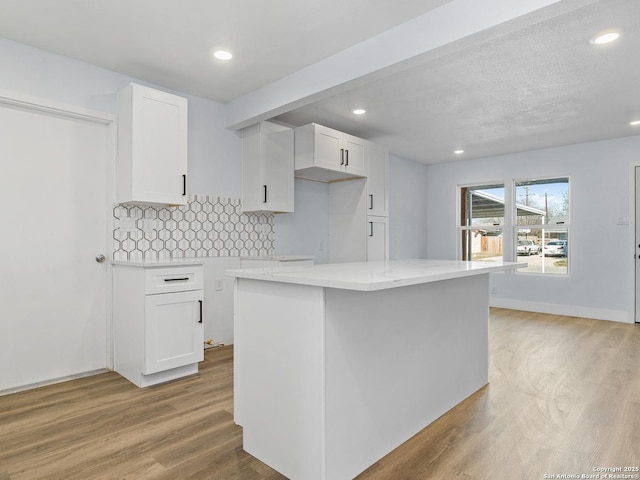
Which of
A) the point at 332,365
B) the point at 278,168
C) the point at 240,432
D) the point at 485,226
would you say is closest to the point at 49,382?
the point at 240,432

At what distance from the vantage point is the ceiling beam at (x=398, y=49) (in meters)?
2.11

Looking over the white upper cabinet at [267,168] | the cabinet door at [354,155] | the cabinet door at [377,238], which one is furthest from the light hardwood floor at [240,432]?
the cabinet door at [354,155]

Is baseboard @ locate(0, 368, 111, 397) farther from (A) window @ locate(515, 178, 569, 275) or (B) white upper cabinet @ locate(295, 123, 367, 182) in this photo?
(A) window @ locate(515, 178, 569, 275)

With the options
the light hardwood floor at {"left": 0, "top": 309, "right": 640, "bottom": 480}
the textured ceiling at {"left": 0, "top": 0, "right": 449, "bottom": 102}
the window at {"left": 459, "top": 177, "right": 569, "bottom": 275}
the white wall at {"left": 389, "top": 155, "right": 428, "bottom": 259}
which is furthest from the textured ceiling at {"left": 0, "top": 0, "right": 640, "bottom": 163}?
the light hardwood floor at {"left": 0, "top": 309, "right": 640, "bottom": 480}

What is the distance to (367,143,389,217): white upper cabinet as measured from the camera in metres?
4.71

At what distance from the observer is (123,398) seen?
2594mm

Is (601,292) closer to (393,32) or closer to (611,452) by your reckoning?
(611,452)

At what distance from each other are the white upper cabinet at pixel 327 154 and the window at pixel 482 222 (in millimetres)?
2860

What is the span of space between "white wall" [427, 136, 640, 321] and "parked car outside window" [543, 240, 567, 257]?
0.45 feet

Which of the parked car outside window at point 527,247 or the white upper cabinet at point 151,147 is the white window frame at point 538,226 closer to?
the parked car outside window at point 527,247

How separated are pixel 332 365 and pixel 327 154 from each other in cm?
290

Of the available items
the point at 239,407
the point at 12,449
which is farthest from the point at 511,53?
the point at 12,449

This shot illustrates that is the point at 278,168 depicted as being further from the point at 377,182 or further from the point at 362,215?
the point at 377,182

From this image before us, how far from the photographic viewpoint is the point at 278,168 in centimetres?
403
